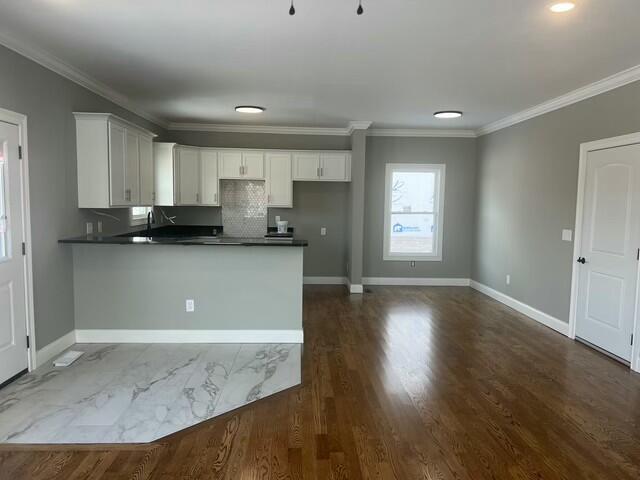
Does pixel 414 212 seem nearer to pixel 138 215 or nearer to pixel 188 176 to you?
pixel 188 176

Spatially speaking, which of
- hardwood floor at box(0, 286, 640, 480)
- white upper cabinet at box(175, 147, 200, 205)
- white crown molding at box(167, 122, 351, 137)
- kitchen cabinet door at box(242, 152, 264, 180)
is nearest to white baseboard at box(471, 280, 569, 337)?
hardwood floor at box(0, 286, 640, 480)

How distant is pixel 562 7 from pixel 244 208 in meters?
5.28

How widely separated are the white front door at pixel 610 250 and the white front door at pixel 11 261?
521cm

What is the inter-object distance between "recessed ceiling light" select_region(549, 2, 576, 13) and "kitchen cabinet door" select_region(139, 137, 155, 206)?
418cm

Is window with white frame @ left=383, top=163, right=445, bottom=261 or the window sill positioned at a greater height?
window with white frame @ left=383, top=163, right=445, bottom=261

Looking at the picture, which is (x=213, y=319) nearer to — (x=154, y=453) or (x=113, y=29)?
(x=154, y=453)

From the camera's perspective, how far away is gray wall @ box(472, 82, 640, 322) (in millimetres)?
4273

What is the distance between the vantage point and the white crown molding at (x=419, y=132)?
697cm

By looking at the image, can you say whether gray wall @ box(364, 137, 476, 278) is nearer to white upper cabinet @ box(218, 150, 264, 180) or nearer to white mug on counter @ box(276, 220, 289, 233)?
white mug on counter @ box(276, 220, 289, 233)

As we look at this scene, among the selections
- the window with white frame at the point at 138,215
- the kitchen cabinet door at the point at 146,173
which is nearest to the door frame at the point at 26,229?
the kitchen cabinet door at the point at 146,173

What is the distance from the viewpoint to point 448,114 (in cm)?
564

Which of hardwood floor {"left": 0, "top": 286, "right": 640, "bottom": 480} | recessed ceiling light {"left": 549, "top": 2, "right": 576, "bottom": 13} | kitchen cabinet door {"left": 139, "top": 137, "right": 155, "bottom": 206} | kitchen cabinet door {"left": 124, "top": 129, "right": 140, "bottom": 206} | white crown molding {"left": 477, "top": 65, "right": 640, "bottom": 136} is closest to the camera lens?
hardwood floor {"left": 0, "top": 286, "right": 640, "bottom": 480}

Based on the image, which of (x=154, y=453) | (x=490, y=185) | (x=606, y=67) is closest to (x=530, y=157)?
(x=490, y=185)

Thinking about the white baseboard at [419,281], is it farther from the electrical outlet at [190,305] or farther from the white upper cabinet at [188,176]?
the electrical outlet at [190,305]
